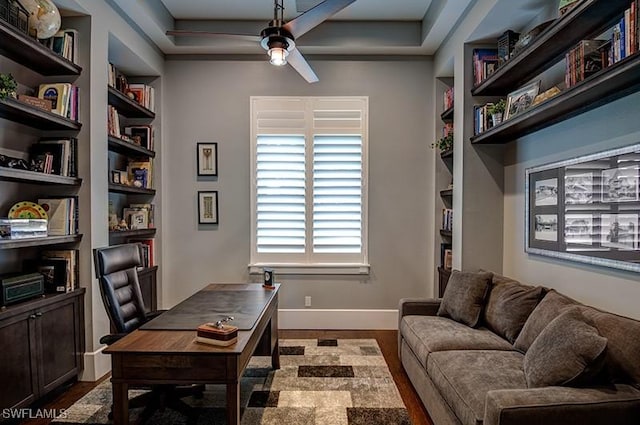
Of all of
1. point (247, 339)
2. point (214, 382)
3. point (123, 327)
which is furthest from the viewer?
point (123, 327)

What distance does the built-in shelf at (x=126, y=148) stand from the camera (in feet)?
11.7

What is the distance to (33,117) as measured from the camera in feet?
8.86

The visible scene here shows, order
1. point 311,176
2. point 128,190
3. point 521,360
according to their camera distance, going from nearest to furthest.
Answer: point 521,360, point 128,190, point 311,176

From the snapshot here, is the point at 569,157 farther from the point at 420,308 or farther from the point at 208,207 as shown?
the point at 208,207

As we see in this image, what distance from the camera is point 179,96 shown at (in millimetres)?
4504

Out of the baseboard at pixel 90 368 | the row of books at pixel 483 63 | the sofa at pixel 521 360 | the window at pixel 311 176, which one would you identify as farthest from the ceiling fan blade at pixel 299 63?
the baseboard at pixel 90 368

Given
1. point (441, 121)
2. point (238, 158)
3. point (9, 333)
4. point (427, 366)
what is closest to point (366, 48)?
point (441, 121)

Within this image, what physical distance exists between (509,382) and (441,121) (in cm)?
317

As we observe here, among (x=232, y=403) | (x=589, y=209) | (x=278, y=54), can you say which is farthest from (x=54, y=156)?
(x=589, y=209)

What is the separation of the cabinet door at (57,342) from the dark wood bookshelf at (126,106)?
6.27 ft

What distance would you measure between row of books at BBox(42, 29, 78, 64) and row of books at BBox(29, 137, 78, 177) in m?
0.65

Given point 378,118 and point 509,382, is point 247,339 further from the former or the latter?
point 378,118

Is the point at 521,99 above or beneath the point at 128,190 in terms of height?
above

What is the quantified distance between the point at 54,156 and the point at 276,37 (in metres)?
1.95
